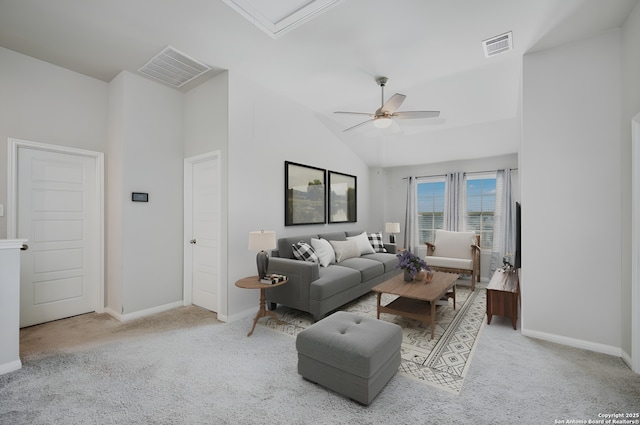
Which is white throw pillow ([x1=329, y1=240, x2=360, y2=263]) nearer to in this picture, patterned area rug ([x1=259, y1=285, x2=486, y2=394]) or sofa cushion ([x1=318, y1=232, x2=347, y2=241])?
sofa cushion ([x1=318, y1=232, x2=347, y2=241])

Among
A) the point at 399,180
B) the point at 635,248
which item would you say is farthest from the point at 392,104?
the point at 399,180

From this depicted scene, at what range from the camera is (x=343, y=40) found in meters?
2.86

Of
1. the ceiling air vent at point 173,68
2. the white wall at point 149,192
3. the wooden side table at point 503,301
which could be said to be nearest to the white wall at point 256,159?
the ceiling air vent at point 173,68

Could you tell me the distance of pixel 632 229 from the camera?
2.30 metres

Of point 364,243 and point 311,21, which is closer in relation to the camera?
point 311,21

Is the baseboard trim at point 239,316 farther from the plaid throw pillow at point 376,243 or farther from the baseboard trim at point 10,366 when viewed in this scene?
the plaid throw pillow at point 376,243

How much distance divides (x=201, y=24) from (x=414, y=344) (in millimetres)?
3666

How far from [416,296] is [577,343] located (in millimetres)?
1480

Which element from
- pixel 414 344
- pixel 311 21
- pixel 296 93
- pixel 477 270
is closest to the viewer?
pixel 311 21

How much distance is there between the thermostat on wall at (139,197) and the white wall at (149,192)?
44 mm

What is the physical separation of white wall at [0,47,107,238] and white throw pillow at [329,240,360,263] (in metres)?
3.55

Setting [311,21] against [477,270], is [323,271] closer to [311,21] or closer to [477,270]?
[311,21]

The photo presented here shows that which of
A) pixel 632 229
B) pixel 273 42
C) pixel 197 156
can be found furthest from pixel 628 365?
pixel 197 156

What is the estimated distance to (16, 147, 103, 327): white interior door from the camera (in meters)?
3.19
